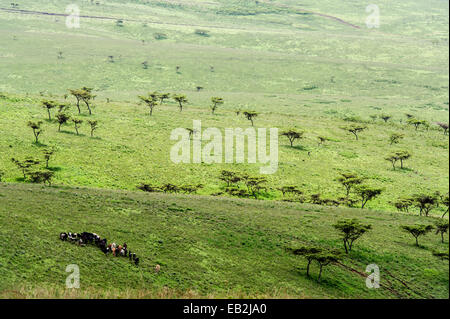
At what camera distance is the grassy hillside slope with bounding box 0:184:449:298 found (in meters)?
37.7

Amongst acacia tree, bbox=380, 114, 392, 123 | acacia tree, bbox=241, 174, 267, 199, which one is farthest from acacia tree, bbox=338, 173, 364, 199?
acacia tree, bbox=380, 114, 392, 123

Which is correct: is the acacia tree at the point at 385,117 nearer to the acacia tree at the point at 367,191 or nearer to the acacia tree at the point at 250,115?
the acacia tree at the point at 250,115

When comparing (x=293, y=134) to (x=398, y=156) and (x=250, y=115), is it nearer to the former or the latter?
(x=250, y=115)

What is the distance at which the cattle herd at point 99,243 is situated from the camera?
41781mm

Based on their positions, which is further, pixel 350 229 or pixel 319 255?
pixel 350 229

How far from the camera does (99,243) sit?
1698 inches

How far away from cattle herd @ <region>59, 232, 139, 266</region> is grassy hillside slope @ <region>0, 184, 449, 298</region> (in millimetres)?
842

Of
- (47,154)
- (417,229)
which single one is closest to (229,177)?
(47,154)

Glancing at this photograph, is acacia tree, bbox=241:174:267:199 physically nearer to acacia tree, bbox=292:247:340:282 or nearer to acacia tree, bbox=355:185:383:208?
acacia tree, bbox=355:185:383:208
